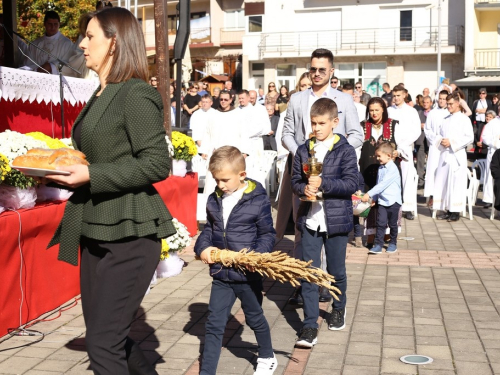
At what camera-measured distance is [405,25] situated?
50812 mm

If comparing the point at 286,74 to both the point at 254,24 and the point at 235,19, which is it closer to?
the point at 254,24

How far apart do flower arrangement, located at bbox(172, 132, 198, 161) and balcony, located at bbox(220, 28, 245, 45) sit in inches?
1916

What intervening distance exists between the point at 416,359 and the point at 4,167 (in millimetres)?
3364

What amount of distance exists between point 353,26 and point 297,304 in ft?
149

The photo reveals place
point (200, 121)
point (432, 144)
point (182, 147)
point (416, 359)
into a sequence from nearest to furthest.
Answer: point (416, 359) → point (182, 147) → point (432, 144) → point (200, 121)

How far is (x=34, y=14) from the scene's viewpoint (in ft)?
67.8

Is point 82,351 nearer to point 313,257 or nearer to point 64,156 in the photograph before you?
point 313,257

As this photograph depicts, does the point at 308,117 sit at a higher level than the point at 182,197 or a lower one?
higher

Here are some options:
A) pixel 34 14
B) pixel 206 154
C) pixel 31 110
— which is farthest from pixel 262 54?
pixel 31 110

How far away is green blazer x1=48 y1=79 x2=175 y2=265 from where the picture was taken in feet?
11.8

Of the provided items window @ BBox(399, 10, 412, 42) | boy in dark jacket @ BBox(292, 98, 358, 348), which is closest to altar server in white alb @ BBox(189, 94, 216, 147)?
boy in dark jacket @ BBox(292, 98, 358, 348)

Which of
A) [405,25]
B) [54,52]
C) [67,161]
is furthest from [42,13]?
[405,25]

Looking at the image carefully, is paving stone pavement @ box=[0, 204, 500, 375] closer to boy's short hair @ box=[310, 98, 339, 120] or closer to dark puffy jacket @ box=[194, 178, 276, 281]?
dark puffy jacket @ box=[194, 178, 276, 281]

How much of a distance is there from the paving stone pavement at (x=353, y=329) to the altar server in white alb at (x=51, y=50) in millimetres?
3211
